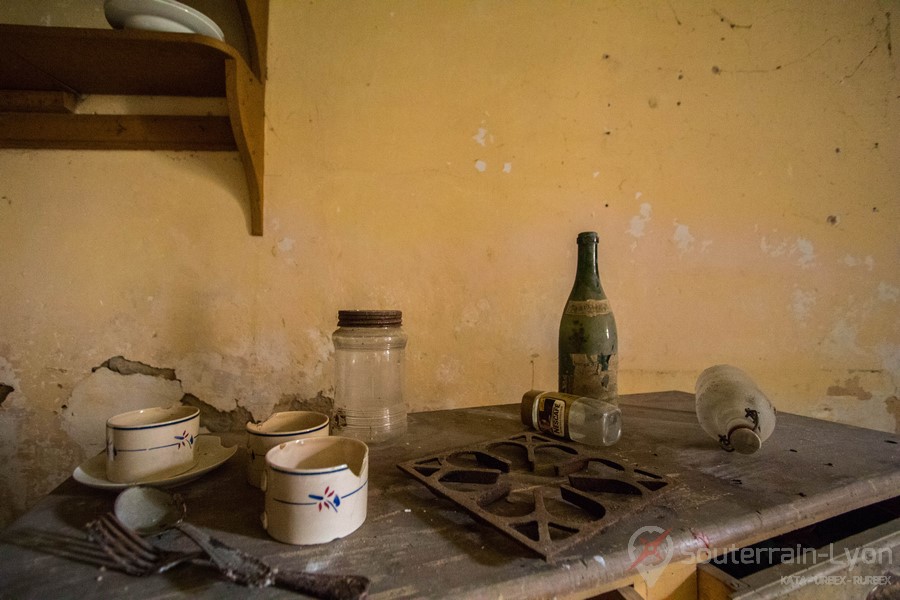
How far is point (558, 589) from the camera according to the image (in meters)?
0.36

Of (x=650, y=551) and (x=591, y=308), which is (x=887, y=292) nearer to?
(x=591, y=308)

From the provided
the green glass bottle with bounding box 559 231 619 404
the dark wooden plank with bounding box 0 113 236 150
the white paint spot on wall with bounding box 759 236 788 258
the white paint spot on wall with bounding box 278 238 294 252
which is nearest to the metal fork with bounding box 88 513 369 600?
the green glass bottle with bounding box 559 231 619 404

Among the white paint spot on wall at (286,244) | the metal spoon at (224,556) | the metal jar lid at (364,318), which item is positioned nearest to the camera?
A: the metal spoon at (224,556)

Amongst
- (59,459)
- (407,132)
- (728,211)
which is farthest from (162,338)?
(728,211)

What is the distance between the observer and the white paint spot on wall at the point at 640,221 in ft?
4.21

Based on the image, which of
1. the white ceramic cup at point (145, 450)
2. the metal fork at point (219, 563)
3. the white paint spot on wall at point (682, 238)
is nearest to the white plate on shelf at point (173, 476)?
the white ceramic cup at point (145, 450)

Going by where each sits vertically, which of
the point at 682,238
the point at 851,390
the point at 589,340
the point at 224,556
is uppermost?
the point at 682,238

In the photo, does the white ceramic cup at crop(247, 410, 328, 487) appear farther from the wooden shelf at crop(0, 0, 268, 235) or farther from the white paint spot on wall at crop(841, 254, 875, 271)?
the white paint spot on wall at crop(841, 254, 875, 271)

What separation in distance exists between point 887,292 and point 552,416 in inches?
59.5

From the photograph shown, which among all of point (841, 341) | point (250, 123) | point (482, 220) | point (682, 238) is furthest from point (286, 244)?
point (841, 341)

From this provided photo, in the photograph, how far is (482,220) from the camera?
119cm

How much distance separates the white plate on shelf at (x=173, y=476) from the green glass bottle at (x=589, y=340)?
0.66 m

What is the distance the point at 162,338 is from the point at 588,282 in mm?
1047

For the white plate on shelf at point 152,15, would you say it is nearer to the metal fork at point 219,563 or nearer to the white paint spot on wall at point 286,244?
the white paint spot on wall at point 286,244
